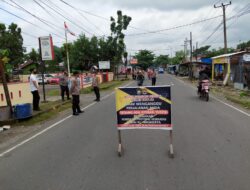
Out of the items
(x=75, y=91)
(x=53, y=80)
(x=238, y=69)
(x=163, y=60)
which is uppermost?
(x=163, y=60)

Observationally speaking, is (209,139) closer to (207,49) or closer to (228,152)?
(228,152)

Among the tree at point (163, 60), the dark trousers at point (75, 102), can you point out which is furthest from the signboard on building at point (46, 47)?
the tree at point (163, 60)

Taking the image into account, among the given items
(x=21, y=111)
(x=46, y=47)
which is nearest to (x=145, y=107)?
(x=21, y=111)

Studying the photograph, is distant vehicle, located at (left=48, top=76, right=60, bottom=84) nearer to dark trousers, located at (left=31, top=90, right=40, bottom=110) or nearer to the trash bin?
dark trousers, located at (left=31, top=90, right=40, bottom=110)

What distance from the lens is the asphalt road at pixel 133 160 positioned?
4754 mm

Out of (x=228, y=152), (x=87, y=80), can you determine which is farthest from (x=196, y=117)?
(x=87, y=80)

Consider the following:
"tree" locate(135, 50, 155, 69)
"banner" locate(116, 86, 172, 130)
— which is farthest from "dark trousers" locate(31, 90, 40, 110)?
"tree" locate(135, 50, 155, 69)

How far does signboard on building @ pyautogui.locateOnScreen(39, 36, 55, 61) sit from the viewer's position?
58.4 ft

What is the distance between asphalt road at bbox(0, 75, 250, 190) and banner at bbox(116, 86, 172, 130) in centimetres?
61

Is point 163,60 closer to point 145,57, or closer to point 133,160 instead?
point 145,57

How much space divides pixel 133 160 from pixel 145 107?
1.16 m

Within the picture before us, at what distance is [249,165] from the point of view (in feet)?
17.9

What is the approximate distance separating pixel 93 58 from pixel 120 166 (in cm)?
5357

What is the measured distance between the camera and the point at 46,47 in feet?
58.6
